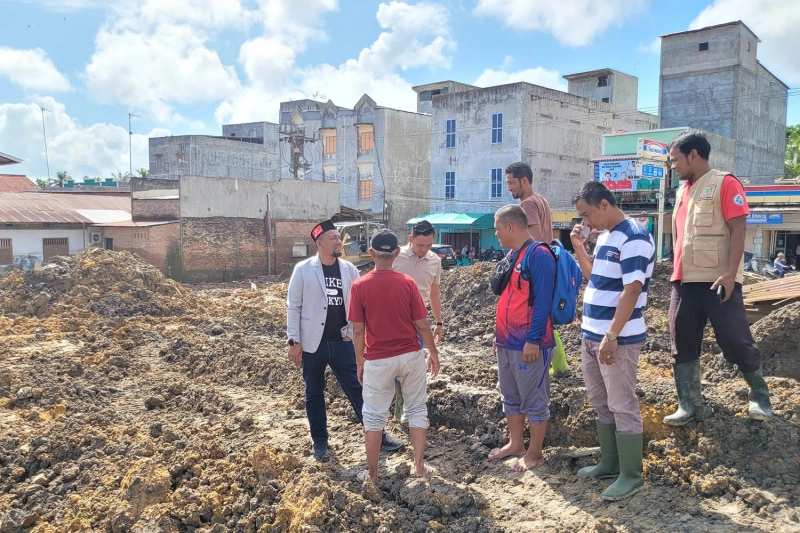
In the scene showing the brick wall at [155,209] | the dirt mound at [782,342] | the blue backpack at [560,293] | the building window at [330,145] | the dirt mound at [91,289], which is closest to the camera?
the blue backpack at [560,293]

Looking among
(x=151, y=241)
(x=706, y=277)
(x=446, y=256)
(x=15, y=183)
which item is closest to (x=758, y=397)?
(x=706, y=277)

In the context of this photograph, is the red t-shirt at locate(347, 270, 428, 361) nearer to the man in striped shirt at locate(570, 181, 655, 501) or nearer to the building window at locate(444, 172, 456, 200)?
A: the man in striped shirt at locate(570, 181, 655, 501)

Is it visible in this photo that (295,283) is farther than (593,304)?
Yes

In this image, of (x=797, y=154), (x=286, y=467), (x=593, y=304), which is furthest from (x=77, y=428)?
(x=797, y=154)

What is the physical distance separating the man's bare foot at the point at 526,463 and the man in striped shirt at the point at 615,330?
0.46 m

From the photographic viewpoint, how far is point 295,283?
5000mm

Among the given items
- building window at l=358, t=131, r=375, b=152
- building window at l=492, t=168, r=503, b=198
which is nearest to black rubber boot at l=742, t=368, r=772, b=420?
building window at l=492, t=168, r=503, b=198

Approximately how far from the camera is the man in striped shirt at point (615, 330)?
370 centimetres

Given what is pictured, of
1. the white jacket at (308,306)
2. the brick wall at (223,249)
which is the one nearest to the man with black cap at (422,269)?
the white jacket at (308,306)

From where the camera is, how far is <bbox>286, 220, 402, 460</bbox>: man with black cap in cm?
497

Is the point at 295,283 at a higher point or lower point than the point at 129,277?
higher

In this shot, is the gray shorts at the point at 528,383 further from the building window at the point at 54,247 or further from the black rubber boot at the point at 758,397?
the building window at the point at 54,247

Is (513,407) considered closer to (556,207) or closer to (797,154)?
(556,207)

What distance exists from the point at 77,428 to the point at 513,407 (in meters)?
4.10
